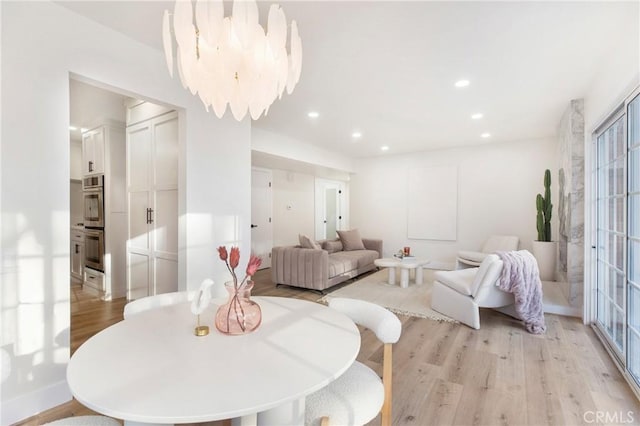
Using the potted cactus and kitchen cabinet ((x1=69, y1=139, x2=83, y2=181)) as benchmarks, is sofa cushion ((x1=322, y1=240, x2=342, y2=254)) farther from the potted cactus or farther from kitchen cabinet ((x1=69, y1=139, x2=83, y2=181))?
kitchen cabinet ((x1=69, y1=139, x2=83, y2=181))

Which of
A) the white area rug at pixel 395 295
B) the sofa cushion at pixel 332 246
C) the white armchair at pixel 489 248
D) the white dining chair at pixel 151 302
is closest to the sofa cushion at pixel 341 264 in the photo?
the white area rug at pixel 395 295

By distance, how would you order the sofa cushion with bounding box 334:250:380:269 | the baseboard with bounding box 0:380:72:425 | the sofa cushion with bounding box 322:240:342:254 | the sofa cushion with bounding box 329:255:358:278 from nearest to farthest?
the baseboard with bounding box 0:380:72:425 → the sofa cushion with bounding box 329:255:358:278 → the sofa cushion with bounding box 334:250:380:269 → the sofa cushion with bounding box 322:240:342:254

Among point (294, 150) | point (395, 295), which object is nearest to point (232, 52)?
point (395, 295)

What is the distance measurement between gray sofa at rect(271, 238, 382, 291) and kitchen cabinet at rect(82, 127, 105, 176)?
2.72 metres

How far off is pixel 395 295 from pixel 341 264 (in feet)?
3.18

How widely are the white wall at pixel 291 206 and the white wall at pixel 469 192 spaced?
109cm

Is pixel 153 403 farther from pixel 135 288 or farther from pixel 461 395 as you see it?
pixel 135 288

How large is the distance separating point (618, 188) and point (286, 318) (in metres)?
2.96

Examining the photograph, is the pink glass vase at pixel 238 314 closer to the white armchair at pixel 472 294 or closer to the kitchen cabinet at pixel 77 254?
the white armchair at pixel 472 294

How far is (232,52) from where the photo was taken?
1.51 metres

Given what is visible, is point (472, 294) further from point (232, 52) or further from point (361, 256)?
point (232, 52)

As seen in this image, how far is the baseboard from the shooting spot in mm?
1657

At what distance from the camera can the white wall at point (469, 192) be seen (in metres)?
5.28

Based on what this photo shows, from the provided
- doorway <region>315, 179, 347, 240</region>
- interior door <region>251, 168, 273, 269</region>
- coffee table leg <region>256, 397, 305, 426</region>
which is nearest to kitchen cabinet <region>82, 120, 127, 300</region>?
interior door <region>251, 168, 273, 269</region>
